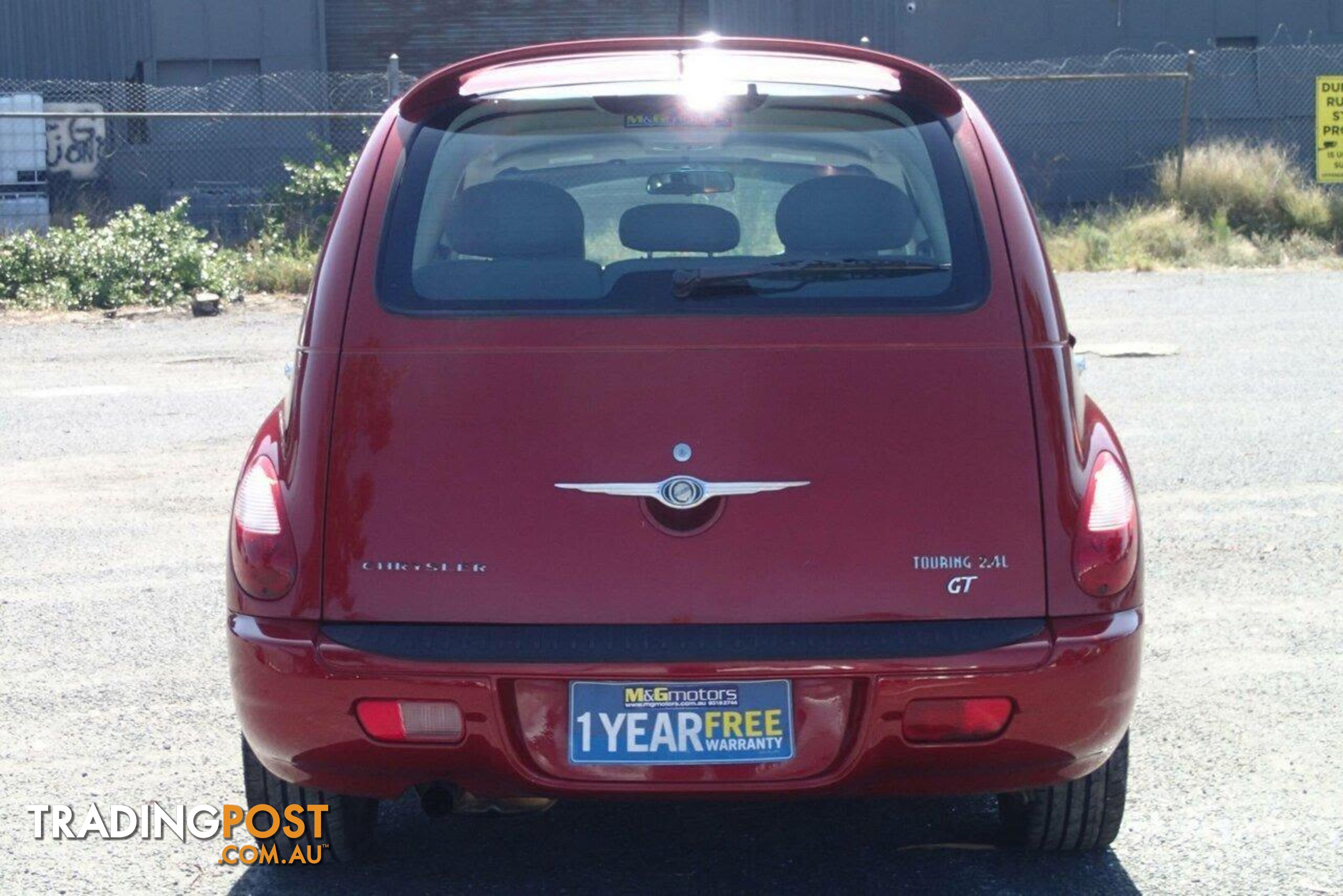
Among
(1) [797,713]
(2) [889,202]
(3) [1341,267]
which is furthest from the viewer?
(3) [1341,267]

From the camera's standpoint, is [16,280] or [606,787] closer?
[606,787]

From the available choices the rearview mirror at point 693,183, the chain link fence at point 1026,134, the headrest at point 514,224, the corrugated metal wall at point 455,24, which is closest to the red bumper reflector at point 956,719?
the headrest at point 514,224

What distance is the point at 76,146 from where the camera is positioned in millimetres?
22188

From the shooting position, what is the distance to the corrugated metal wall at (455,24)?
1027 inches

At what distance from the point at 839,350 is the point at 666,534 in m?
0.49

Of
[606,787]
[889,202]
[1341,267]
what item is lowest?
[1341,267]

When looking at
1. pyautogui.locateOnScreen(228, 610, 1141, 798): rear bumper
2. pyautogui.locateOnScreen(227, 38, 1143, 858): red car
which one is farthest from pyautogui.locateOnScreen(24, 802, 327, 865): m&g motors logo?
pyautogui.locateOnScreen(228, 610, 1141, 798): rear bumper

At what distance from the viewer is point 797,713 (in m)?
2.98

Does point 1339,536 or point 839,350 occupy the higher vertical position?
point 839,350

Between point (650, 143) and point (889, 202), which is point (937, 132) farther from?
point (650, 143)

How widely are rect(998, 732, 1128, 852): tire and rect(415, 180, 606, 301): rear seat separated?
4.75 ft

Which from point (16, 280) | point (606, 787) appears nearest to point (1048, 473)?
point (606, 787)

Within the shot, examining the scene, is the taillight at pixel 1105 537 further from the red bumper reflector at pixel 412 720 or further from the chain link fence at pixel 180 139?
the chain link fence at pixel 180 139

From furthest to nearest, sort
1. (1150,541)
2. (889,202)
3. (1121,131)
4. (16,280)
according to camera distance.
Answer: (1121,131) → (16,280) → (1150,541) → (889,202)
